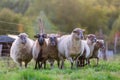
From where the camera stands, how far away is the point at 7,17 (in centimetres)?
4722

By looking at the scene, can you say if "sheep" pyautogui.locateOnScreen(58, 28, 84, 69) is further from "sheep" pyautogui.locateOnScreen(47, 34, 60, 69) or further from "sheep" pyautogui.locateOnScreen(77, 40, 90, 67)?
"sheep" pyautogui.locateOnScreen(77, 40, 90, 67)

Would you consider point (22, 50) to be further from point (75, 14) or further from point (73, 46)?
point (75, 14)

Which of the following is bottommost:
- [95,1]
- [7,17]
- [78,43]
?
A: [78,43]

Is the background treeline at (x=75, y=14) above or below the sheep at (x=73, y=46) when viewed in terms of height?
above

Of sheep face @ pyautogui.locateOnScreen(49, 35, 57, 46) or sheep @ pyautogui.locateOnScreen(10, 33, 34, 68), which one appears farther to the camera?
sheep @ pyautogui.locateOnScreen(10, 33, 34, 68)

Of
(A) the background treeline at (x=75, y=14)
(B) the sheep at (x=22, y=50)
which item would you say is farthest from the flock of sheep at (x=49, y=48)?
(A) the background treeline at (x=75, y=14)

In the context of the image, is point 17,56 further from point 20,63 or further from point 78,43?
point 78,43

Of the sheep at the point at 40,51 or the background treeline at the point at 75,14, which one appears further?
the background treeline at the point at 75,14

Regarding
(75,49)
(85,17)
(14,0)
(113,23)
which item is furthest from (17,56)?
(14,0)

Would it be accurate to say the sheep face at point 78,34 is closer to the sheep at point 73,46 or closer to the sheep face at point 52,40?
the sheep at point 73,46

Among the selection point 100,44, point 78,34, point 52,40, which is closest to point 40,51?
point 52,40

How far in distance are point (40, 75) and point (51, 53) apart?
5.42 metres

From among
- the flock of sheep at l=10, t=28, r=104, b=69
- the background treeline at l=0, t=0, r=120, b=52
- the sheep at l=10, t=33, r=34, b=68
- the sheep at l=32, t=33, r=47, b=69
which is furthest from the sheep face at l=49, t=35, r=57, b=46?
the background treeline at l=0, t=0, r=120, b=52

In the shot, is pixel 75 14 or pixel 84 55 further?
pixel 75 14
